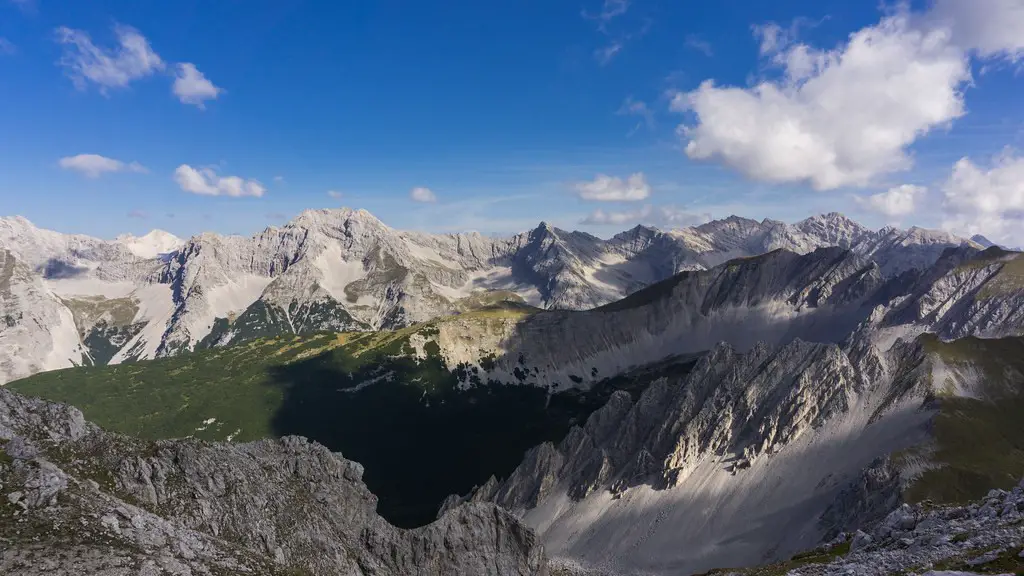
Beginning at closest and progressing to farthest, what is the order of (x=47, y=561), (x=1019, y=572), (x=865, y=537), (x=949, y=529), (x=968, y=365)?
(x=1019, y=572) < (x=47, y=561) < (x=949, y=529) < (x=865, y=537) < (x=968, y=365)

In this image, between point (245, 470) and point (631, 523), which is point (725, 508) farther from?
point (245, 470)

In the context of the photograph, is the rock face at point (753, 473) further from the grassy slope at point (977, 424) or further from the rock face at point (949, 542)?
the rock face at point (949, 542)

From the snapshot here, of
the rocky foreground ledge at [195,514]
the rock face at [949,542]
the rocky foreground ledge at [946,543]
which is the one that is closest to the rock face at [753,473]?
the rocky foreground ledge at [195,514]

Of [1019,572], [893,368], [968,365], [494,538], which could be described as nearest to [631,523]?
[494,538]

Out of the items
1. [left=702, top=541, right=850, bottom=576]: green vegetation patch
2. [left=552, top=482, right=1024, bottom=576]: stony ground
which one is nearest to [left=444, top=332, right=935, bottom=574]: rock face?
[left=702, top=541, right=850, bottom=576]: green vegetation patch

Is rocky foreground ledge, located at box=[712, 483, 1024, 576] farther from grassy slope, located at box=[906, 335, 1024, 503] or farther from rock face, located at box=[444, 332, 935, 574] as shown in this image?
rock face, located at box=[444, 332, 935, 574]

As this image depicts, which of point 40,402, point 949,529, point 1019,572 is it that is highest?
point 40,402

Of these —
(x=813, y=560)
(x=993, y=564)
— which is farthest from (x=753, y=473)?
(x=993, y=564)

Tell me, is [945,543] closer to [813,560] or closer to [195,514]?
[813,560]
